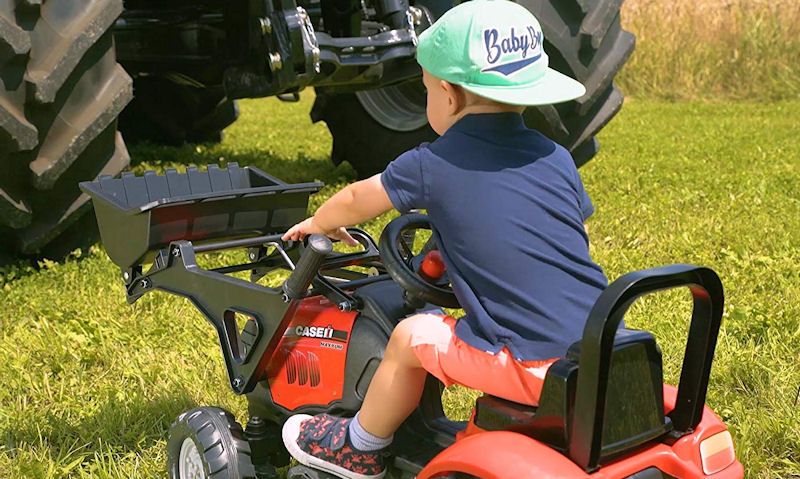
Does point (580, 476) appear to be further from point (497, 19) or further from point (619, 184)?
point (619, 184)

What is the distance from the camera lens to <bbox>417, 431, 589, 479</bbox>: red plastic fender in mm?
1723

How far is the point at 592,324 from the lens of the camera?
5.48 feet

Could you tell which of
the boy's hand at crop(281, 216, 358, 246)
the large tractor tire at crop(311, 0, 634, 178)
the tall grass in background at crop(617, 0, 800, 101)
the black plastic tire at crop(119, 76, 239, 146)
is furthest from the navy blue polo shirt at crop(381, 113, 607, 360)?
the tall grass in background at crop(617, 0, 800, 101)

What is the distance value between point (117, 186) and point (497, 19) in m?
1.21

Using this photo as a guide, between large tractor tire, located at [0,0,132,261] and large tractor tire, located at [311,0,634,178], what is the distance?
1.61 m

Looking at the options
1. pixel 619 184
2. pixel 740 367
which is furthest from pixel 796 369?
pixel 619 184

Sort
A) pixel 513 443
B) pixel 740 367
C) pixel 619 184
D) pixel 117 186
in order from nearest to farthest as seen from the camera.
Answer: pixel 513 443
pixel 117 186
pixel 740 367
pixel 619 184

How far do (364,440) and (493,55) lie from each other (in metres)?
0.80

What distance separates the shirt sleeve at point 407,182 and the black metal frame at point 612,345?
0.44 m

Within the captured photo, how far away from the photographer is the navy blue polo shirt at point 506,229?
1.89 metres

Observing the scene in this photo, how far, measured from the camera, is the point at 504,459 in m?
1.76

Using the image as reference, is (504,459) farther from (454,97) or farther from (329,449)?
(454,97)

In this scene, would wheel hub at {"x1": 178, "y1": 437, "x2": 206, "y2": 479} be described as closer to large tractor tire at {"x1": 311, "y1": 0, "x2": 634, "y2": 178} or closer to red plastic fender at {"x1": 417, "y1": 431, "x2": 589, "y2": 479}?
red plastic fender at {"x1": 417, "y1": 431, "x2": 589, "y2": 479}

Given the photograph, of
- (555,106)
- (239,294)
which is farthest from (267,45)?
(239,294)
